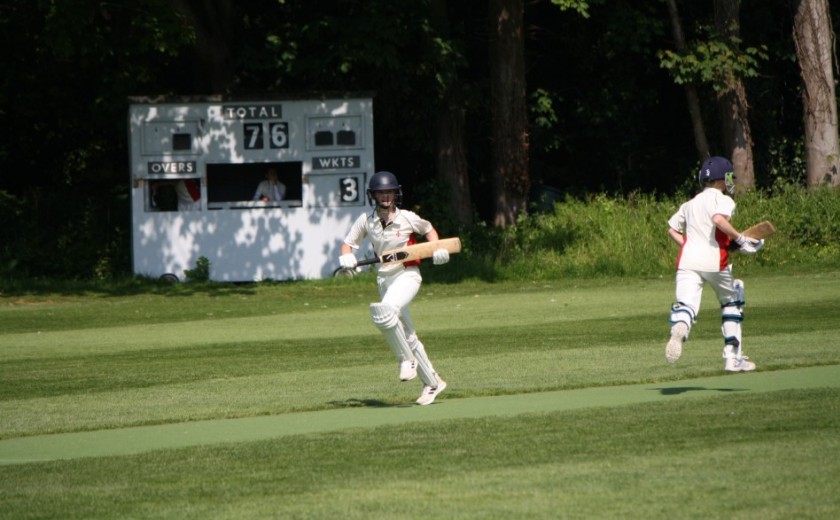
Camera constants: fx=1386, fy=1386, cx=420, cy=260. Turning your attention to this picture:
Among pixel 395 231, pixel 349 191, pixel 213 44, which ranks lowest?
pixel 395 231

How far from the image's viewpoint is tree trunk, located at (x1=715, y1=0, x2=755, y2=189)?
98.3ft

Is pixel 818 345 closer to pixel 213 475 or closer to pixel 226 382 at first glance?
pixel 226 382

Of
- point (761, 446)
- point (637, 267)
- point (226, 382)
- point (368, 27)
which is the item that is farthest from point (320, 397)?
point (368, 27)

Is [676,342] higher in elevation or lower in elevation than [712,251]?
lower

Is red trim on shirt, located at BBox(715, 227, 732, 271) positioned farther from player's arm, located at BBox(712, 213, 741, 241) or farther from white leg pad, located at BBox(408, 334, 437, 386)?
white leg pad, located at BBox(408, 334, 437, 386)

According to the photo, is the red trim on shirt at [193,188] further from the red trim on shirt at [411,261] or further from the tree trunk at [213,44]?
the red trim on shirt at [411,261]

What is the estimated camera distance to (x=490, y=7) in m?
29.9

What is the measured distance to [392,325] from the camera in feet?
35.6

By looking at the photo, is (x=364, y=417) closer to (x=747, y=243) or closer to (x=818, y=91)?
(x=747, y=243)

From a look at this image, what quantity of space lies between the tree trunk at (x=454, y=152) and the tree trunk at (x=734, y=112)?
584cm

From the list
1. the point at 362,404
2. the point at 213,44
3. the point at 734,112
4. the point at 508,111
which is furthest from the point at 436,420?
the point at 213,44

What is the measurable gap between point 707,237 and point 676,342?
3.86 feet

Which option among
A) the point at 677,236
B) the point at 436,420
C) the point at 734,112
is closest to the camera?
the point at 436,420

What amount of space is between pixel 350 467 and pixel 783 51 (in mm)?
27270
